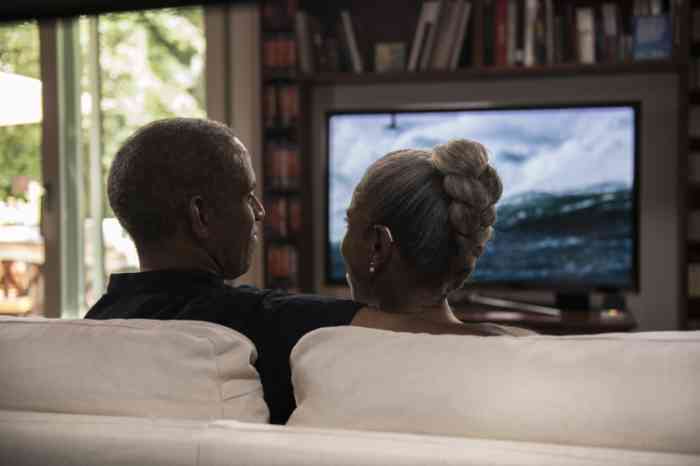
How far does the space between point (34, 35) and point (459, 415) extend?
15.3 feet

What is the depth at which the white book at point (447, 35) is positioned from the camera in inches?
148

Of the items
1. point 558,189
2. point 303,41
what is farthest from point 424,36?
point 558,189

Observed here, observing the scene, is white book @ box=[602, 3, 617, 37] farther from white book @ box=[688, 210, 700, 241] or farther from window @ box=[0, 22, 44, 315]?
window @ box=[0, 22, 44, 315]

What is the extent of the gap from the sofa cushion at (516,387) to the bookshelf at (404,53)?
286cm

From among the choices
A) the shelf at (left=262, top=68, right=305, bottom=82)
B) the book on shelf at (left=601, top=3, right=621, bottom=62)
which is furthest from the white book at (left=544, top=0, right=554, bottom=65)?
the shelf at (left=262, top=68, right=305, bottom=82)

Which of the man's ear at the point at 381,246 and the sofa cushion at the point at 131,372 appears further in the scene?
the man's ear at the point at 381,246

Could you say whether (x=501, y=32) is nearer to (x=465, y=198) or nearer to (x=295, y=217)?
(x=295, y=217)

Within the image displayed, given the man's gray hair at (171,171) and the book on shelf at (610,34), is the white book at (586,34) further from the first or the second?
the man's gray hair at (171,171)

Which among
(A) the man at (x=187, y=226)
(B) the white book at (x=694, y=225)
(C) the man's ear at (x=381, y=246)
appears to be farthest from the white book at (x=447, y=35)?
(C) the man's ear at (x=381, y=246)

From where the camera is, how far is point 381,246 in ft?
4.21

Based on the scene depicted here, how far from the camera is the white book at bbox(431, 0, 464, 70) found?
376 centimetres

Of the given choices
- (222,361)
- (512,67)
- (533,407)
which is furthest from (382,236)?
(512,67)

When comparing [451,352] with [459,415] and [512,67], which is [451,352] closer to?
[459,415]

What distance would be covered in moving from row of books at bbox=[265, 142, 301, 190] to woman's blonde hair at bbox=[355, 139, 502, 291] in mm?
2728
